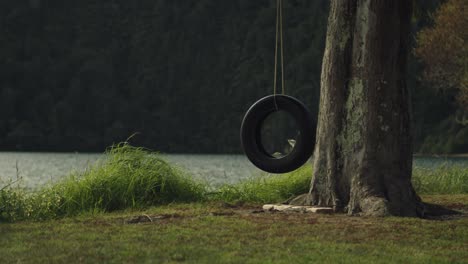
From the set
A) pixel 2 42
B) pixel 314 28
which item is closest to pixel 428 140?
pixel 314 28

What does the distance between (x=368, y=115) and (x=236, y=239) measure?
3.13 metres

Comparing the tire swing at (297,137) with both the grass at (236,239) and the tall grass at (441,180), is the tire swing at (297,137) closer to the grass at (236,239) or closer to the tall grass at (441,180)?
the grass at (236,239)

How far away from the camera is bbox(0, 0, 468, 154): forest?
89375 millimetres

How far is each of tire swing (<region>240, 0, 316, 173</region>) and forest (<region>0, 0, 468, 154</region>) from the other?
69903 millimetres

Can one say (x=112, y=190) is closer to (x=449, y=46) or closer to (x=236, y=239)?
(x=236, y=239)

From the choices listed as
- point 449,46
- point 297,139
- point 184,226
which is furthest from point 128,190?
point 449,46

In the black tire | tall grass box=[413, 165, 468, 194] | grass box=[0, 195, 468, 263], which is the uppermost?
the black tire

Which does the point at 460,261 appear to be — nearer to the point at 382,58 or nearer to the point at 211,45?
the point at 382,58

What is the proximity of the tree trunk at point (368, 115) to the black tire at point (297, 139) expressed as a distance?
0.38 m

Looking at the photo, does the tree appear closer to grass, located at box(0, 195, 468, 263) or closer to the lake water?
the lake water

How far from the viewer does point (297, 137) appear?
1159 centimetres

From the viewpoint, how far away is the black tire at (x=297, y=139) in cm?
1145

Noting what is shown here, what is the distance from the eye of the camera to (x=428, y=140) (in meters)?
73.1

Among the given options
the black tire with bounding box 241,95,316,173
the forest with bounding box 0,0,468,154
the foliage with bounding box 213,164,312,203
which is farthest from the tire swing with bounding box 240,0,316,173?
the forest with bounding box 0,0,468,154
